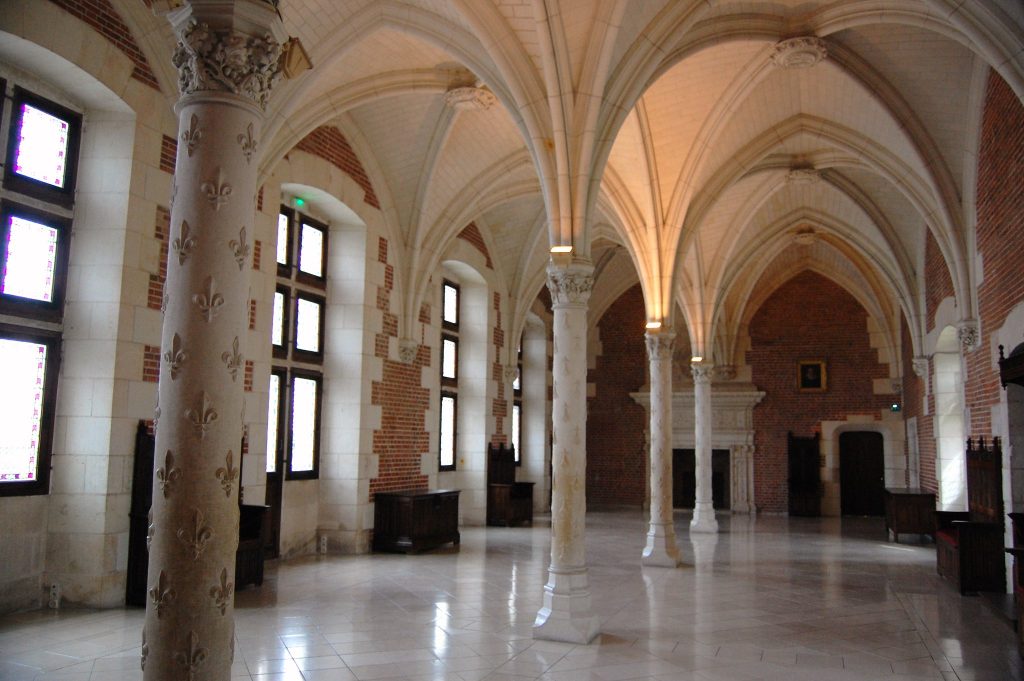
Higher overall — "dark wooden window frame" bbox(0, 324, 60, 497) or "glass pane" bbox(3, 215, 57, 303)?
"glass pane" bbox(3, 215, 57, 303)

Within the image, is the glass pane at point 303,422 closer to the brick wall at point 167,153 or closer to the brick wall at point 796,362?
the brick wall at point 167,153

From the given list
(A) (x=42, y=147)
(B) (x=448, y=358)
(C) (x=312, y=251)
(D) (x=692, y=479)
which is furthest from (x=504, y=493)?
(A) (x=42, y=147)

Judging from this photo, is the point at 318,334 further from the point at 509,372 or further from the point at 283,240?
the point at 509,372

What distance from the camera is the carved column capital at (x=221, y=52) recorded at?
3113 mm

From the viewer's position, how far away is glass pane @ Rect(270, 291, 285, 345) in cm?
1035

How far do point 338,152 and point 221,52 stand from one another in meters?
7.97

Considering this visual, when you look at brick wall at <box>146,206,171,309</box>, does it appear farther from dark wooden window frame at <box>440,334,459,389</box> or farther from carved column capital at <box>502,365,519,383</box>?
carved column capital at <box>502,365,519,383</box>

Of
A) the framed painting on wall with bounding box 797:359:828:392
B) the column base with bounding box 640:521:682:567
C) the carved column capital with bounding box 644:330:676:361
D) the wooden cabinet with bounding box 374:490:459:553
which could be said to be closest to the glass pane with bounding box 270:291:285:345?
the wooden cabinet with bounding box 374:490:459:553

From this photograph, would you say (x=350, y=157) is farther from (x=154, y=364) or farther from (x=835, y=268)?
(x=835, y=268)

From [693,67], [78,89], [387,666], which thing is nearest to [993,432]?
[693,67]

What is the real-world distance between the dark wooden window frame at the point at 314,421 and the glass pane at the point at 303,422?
0.11 feet

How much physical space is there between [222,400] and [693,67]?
7.77 meters

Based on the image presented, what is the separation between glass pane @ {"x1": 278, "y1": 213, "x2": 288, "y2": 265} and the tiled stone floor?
398cm

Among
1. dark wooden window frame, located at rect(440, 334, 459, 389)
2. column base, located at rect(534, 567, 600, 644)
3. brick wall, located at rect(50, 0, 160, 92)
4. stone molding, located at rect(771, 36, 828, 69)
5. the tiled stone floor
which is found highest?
stone molding, located at rect(771, 36, 828, 69)
